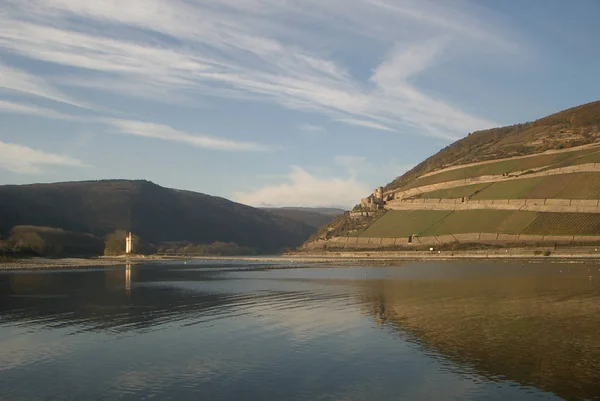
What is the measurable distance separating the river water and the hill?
83445 millimetres

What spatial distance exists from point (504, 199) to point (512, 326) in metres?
116

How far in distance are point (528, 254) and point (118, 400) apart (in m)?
105

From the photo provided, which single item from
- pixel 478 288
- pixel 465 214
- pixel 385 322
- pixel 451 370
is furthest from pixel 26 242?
pixel 451 370

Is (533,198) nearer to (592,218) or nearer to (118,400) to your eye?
(592,218)

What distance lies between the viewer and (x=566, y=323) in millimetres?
30047

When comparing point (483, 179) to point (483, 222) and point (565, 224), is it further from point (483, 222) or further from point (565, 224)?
point (565, 224)

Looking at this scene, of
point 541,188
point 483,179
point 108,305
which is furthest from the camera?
point 483,179

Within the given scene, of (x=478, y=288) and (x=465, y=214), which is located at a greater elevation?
(x=465, y=214)

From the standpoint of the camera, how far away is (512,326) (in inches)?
1168

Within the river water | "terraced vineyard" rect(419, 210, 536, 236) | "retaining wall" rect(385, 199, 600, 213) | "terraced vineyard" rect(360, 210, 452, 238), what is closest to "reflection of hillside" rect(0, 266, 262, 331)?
the river water

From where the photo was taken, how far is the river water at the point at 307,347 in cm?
1905

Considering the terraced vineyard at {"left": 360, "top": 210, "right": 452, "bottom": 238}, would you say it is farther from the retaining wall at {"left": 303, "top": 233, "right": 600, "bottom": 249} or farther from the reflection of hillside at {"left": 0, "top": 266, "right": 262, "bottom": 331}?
the reflection of hillside at {"left": 0, "top": 266, "right": 262, "bottom": 331}

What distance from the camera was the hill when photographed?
12306cm

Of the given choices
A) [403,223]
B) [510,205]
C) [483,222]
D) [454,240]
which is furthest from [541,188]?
[403,223]
